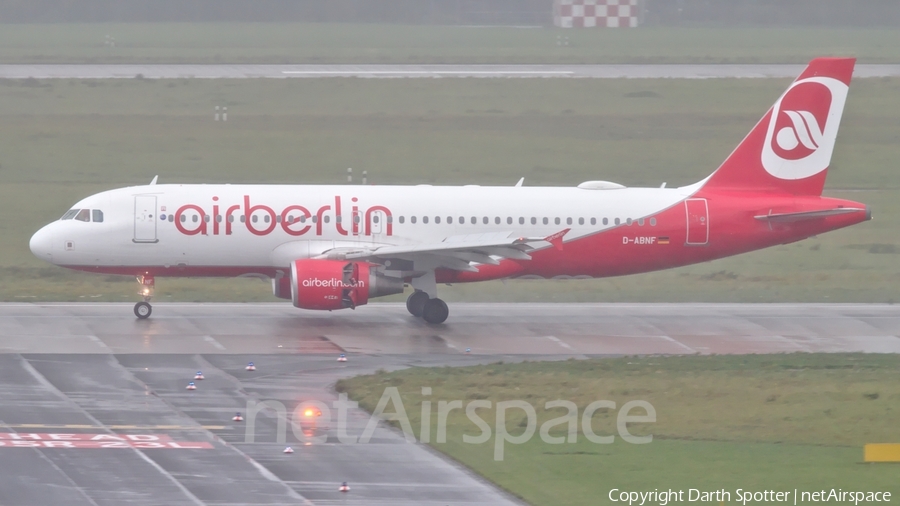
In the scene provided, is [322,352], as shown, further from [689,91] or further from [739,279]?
[689,91]

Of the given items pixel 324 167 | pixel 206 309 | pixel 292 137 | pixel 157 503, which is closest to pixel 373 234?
pixel 206 309

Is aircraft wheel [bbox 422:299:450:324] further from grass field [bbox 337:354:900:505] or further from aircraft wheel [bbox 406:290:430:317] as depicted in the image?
grass field [bbox 337:354:900:505]

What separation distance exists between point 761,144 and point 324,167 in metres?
27.2

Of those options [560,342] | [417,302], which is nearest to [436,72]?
[417,302]

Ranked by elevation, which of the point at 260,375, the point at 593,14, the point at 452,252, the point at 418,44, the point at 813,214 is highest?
the point at 593,14

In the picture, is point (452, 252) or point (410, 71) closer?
point (452, 252)

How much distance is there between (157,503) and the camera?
17.0m

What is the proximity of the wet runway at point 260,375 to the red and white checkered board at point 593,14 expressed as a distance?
91446 mm

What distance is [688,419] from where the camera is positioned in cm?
2225

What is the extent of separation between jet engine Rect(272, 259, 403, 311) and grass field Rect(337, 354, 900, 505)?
14.9ft

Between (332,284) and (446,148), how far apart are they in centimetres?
3277

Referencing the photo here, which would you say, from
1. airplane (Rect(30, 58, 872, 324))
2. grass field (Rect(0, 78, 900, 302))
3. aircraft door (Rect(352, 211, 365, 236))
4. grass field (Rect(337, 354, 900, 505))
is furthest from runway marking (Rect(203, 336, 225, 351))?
grass field (Rect(0, 78, 900, 302))

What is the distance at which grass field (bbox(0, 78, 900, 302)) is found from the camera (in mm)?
38906

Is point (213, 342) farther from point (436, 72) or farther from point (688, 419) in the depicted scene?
point (436, 72)
